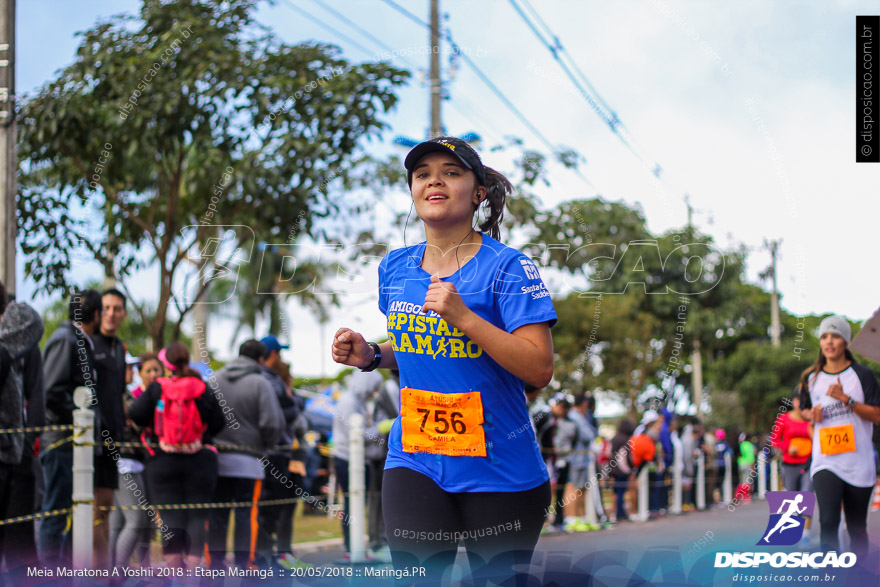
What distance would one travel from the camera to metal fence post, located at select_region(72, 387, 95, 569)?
513 centimetres

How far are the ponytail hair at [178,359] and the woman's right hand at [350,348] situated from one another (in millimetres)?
3271

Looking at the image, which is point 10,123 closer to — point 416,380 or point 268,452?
point 268,452

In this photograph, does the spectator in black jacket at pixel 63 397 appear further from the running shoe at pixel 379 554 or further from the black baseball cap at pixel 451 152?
the black baseball cap at pixel 451 152

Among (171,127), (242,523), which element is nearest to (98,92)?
(171,127)

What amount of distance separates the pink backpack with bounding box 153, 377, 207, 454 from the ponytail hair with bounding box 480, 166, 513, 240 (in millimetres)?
3329

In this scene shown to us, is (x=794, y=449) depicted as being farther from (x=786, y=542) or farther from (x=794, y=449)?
(x=786, y=542)

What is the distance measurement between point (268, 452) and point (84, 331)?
1.55 m

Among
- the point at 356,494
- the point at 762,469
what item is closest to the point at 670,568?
the point at 356,494

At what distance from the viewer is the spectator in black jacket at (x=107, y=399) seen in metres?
5.67

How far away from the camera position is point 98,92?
8648 millimetres

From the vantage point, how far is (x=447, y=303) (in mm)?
2350

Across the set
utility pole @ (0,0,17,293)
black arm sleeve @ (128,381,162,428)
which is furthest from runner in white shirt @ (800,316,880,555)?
utility pole @ (0,0,17,293)

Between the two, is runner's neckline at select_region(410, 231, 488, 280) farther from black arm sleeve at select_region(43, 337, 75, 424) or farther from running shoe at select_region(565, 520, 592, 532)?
running shoe at select_region(565, 520, 592, 532)

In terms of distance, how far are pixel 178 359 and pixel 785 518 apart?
3.64 metres
